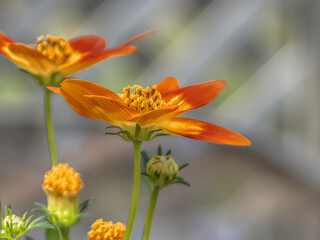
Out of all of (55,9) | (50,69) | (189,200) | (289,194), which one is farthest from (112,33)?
(50,69)

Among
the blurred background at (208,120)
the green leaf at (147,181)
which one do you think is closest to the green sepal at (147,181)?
the green leaf at (147,181)

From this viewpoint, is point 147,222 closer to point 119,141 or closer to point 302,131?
point 119,141

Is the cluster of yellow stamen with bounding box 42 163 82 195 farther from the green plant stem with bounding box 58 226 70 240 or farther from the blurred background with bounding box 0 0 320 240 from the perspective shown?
the blurred background with bounding box 0 0 320 240

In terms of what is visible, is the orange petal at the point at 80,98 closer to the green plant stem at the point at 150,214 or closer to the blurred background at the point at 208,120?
the green plant stem at the point at 150,214

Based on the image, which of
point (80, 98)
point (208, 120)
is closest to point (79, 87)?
point (80, 98)

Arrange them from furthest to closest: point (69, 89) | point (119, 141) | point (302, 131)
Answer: point (302, 131), point (119, 141), point (69, 89)

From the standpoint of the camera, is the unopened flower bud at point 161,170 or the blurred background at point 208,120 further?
the blurred background at point 208,120

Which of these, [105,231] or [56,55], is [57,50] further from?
[105,231]
